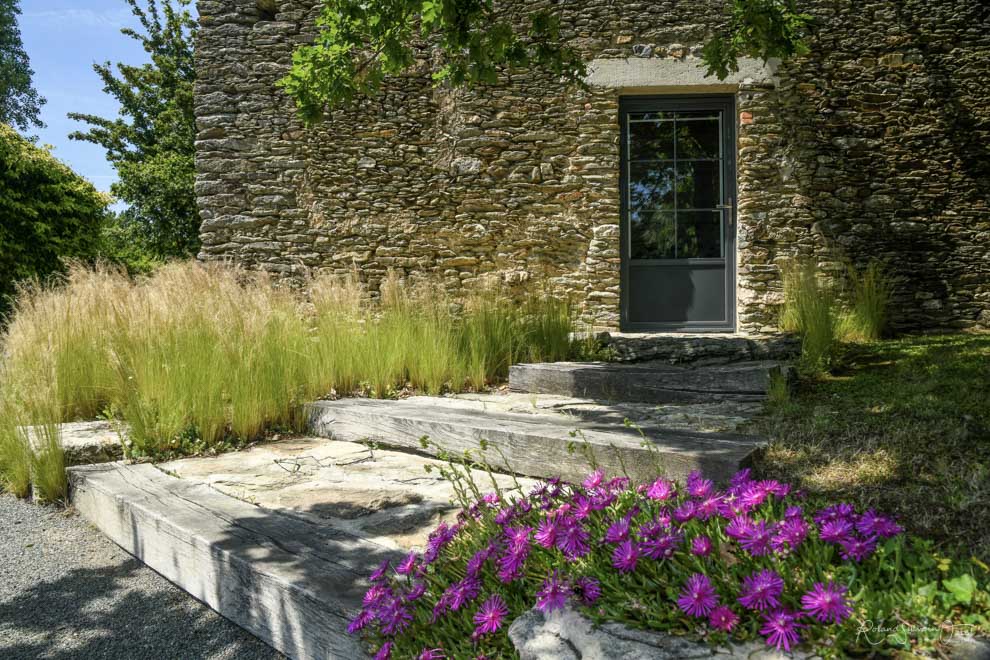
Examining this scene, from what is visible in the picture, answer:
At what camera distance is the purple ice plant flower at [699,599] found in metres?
1.06

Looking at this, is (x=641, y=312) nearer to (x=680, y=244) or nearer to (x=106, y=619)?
(x=680, y=244)

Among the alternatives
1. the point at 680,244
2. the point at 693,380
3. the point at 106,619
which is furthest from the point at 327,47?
the point at 680,244

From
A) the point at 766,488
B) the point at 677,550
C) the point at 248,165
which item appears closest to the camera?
the point at 677,550

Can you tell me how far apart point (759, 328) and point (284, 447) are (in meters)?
4.51

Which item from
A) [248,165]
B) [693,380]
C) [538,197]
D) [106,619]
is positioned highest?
[248,165]

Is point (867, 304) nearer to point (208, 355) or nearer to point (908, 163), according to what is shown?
point (908, 163)

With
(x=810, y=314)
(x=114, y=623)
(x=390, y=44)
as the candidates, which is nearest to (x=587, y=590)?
(x=114, y=623)

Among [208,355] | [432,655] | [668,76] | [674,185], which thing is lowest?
[432,655]

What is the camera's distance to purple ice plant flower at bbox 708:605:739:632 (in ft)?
3.48

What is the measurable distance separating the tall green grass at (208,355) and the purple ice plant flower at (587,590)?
8.61 ft

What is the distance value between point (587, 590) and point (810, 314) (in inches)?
164

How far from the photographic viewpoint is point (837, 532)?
45.7 inches

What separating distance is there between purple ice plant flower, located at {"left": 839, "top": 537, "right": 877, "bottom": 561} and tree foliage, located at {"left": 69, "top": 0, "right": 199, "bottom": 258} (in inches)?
469

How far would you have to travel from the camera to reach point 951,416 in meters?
2.64
